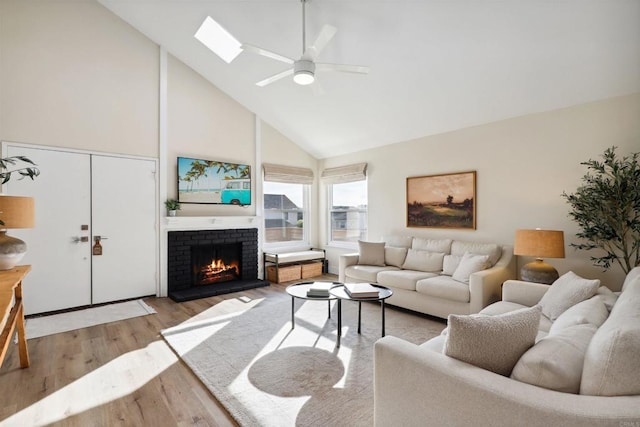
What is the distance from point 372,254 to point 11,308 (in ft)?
13.0

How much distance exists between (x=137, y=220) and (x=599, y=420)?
5.01 metres

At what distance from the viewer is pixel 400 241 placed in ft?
16.2

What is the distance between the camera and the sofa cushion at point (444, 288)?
345 cm

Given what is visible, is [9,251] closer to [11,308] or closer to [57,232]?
[11,308]

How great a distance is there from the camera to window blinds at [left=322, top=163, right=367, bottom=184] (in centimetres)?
571

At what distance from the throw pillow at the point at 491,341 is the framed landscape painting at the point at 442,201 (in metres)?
3.23

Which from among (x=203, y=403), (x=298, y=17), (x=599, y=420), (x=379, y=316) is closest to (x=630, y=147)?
(x=379, y=316)

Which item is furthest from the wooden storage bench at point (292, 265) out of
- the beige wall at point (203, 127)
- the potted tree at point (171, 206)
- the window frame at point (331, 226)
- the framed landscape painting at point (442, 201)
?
the framed landscape painting at point (442, 201)

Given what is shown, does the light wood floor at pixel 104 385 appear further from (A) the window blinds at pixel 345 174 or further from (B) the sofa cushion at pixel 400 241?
(A) the window blinds at pixel 345 174

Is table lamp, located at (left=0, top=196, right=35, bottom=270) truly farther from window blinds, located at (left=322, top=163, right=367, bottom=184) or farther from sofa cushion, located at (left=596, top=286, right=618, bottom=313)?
window blinds, located at (left=322, top=163, right=367, bottom=184)

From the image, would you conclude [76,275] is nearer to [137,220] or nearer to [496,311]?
[137,220]

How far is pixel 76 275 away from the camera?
409 centimetres

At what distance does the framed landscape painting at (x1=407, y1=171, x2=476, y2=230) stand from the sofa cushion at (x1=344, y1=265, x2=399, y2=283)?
0.94 meters

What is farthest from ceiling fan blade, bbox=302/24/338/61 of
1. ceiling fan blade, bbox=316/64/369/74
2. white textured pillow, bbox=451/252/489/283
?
white textured pillow, bbox=451/252/489/283
